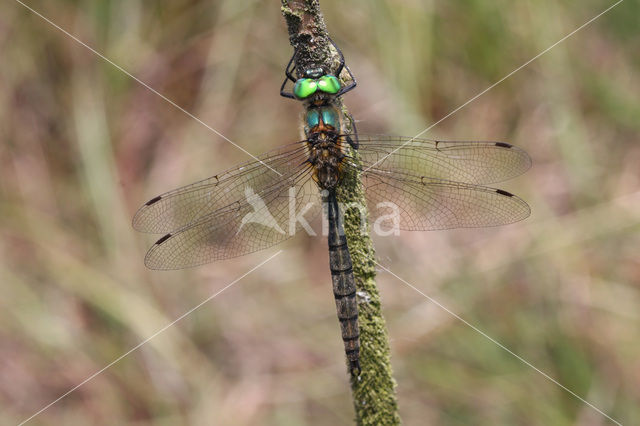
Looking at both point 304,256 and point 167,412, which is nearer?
point 167,412

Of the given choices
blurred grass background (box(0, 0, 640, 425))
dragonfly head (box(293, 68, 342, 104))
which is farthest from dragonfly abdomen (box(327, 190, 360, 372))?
blurred grass background (box(0, 0, 640, 425))

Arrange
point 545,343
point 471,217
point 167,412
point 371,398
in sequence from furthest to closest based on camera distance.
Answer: point 167,412
point 545,343
point 471,217
point 371,398

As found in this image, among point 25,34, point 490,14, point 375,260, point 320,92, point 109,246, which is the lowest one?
point 375,260

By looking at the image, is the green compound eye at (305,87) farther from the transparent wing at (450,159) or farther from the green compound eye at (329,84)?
the transparent wing at (450,159)

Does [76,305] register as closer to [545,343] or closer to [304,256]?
[304,256]

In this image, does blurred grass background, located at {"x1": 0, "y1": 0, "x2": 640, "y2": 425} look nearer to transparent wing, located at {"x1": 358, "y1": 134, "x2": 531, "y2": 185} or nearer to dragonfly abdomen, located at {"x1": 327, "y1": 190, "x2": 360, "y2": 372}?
transparent wing, located at {"x1": 358, "y1": 134, "x2": 531, "y2": 185}

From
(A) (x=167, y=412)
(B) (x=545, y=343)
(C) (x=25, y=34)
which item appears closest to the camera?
(B) (x=545, y=343)

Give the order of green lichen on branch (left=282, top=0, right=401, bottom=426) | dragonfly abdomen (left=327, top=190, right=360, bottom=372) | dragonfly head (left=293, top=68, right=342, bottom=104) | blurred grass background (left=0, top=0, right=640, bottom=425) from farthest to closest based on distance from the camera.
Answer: blurred grass background (left=0, top=0, right=640, bottom=425), dragonfly head (left=293, top=68, right=342, bottom=104), dragonfly abdomen (left=327, top=190, right=360, bottom=372), green lichen on branch (left=282, top=0, right=401, bottom=426)

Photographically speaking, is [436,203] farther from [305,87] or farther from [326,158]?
[305,87]

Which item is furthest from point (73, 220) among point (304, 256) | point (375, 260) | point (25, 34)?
point (375, 260)
